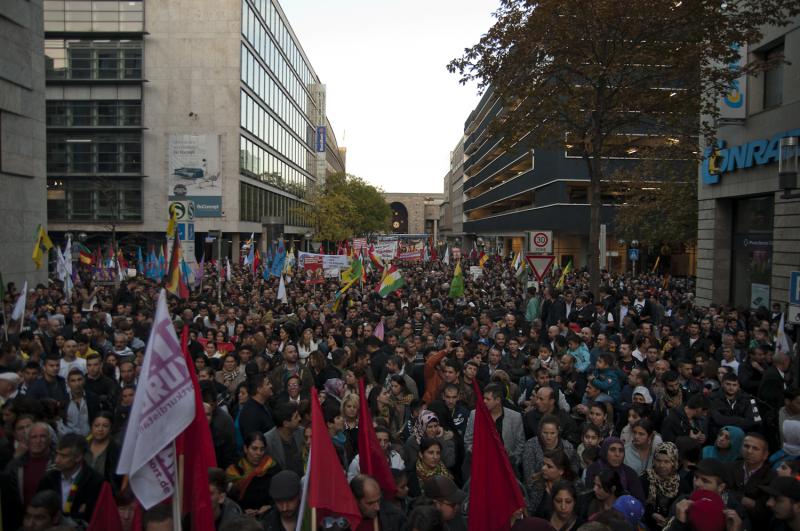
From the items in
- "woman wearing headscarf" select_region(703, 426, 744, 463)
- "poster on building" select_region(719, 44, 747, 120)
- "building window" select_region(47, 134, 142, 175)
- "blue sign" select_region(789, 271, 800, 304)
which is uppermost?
"building window" select_region(47, 134, 142, 175)

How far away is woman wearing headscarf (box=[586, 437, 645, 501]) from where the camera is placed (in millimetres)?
5375

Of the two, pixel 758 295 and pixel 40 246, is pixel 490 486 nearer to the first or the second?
pixel 758 295

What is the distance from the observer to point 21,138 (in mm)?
22672

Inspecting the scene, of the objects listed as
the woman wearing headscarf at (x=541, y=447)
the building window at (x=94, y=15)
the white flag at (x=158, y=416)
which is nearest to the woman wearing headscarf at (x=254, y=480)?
the white flag at (x=158, y=416)

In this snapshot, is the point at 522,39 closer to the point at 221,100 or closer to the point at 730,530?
the point at 730,530

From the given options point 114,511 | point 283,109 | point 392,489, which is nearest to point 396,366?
point 392,489

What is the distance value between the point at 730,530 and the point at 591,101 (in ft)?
54.3

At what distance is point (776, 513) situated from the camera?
4340 mm

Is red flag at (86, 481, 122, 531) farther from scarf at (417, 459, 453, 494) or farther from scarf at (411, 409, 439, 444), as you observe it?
scarf at (411, 409, 439, 444)

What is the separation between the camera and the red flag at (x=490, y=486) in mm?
4582

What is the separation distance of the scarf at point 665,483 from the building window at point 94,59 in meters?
47.2

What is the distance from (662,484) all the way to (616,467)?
422 mm

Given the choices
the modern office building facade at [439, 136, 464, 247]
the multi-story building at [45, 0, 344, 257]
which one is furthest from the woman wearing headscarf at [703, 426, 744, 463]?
the modern office building facade at [439, 136, 464, 247]

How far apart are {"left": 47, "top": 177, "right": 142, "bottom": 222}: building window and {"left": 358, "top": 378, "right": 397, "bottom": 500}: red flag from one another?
4531 centimetres
